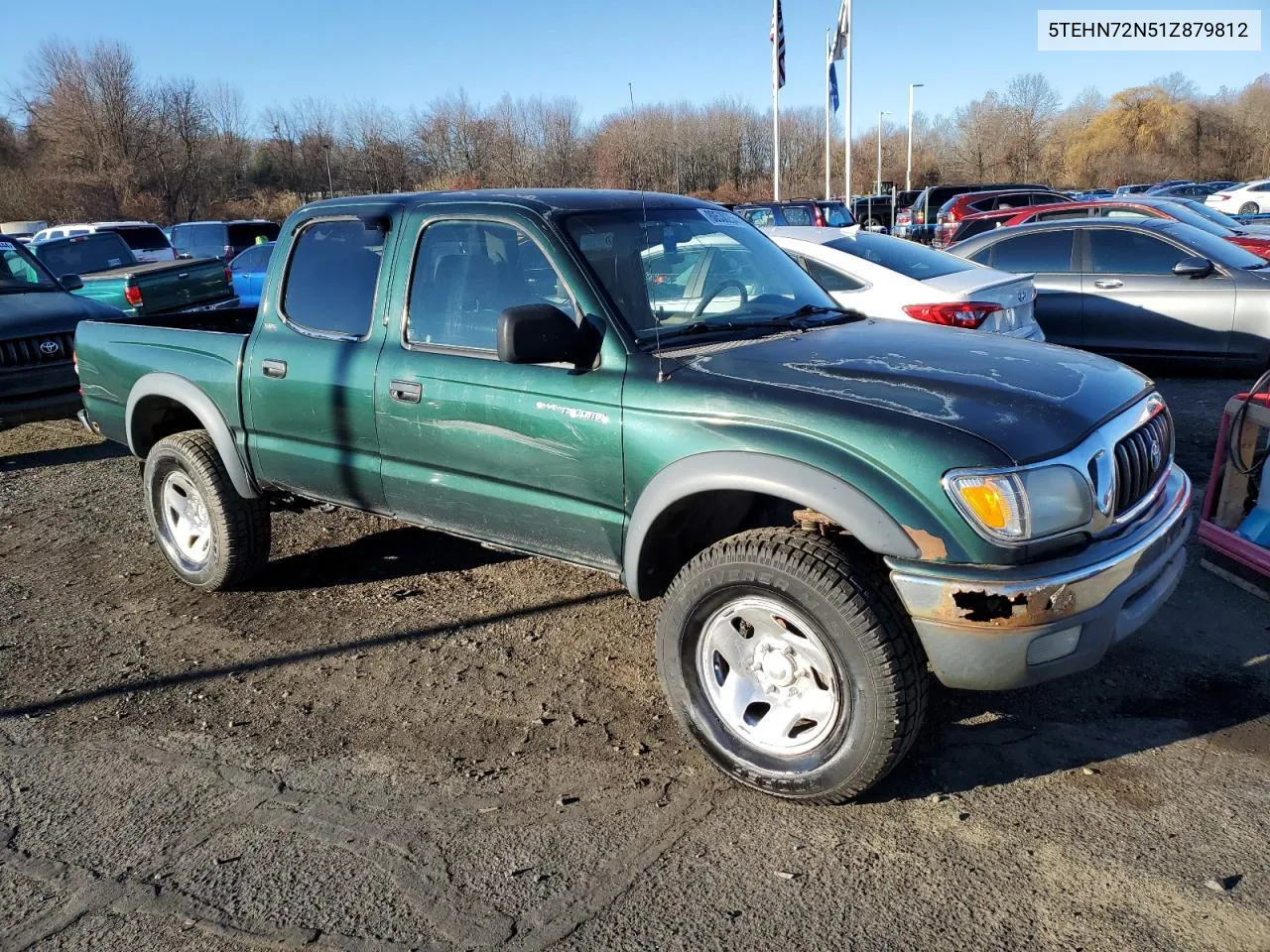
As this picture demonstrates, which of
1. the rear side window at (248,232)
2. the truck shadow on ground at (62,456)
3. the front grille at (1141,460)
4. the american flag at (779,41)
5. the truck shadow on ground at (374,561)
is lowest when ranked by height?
the truck shadow on ground at (374,561)

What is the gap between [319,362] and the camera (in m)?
4.38

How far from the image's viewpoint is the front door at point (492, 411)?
141 inches

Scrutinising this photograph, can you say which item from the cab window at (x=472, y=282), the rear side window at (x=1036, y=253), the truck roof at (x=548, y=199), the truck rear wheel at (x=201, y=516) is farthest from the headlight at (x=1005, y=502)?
the rear side window at (x=1036, y=253)

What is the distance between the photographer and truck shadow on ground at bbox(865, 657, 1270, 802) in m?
3.38

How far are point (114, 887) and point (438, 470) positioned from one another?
180cm

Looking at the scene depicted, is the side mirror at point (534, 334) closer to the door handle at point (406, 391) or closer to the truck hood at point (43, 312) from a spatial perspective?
the door handle at point (406, 391)

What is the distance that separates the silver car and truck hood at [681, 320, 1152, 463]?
6151 millimetres

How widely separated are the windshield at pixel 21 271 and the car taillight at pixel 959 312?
7716 mm

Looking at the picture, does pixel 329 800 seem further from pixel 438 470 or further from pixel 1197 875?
pixel 1197 875

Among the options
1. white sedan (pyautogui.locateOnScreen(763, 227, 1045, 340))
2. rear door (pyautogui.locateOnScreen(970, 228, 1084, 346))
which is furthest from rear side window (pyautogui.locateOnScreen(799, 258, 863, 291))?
rear door (pyautogui.locateOnScreen(970, 228, 1084, 346))

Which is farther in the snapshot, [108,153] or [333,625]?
[108,153]

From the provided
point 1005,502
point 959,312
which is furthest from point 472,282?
point 959,312

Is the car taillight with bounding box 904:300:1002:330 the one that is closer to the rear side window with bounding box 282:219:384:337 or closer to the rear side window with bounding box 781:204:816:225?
the rear side window with bounding box 282:219:384:337

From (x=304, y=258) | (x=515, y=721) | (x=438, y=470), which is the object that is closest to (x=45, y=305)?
(x=304, y=258)
